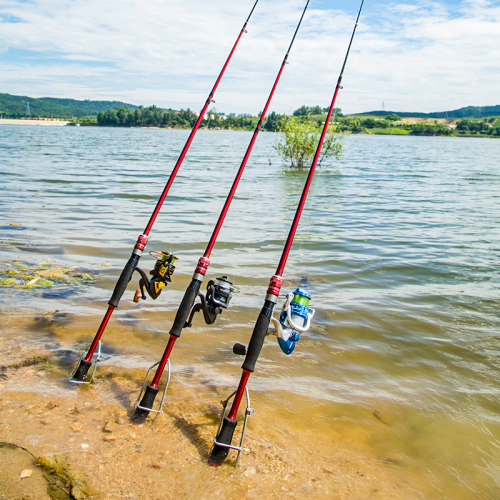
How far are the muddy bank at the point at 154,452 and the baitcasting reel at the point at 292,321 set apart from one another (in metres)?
0.80

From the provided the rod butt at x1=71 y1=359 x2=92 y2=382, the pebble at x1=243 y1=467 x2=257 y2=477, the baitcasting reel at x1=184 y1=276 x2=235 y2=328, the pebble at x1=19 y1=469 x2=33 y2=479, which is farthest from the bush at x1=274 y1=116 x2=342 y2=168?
the pebble at x1=19 y1=469 x2=33 y2=479

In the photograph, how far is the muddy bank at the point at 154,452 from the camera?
2.79m

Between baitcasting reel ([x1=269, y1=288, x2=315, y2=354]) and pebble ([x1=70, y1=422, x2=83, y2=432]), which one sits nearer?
baitcasting reel ([x1=269, y1=288, x2=315, y2=354])

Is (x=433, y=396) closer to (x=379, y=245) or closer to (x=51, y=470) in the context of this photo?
(x=51, y=470)

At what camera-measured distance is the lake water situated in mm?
3988

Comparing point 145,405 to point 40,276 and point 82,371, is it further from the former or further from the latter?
point 40,276

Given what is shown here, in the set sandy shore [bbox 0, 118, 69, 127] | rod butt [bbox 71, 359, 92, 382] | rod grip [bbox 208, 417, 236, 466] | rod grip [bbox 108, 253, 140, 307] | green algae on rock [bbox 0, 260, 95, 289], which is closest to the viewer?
rod grip [bbox 208, 417, 236, 466]

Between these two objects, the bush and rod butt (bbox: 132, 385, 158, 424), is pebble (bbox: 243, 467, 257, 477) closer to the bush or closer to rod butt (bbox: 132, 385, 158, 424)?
rod butt (bbox: 132, 385, 158, 424)

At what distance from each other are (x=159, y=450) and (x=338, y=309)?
4.05 meters

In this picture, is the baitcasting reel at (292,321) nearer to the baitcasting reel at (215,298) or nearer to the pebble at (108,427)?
the baitcasting reel at (215,298)

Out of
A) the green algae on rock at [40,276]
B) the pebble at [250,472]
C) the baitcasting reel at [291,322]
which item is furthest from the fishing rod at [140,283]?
the green algae on rock at [40,276]

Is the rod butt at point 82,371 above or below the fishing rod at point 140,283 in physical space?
below

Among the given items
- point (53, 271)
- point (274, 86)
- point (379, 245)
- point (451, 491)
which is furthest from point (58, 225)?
point (451, 491)

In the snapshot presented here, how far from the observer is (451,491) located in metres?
3.28
